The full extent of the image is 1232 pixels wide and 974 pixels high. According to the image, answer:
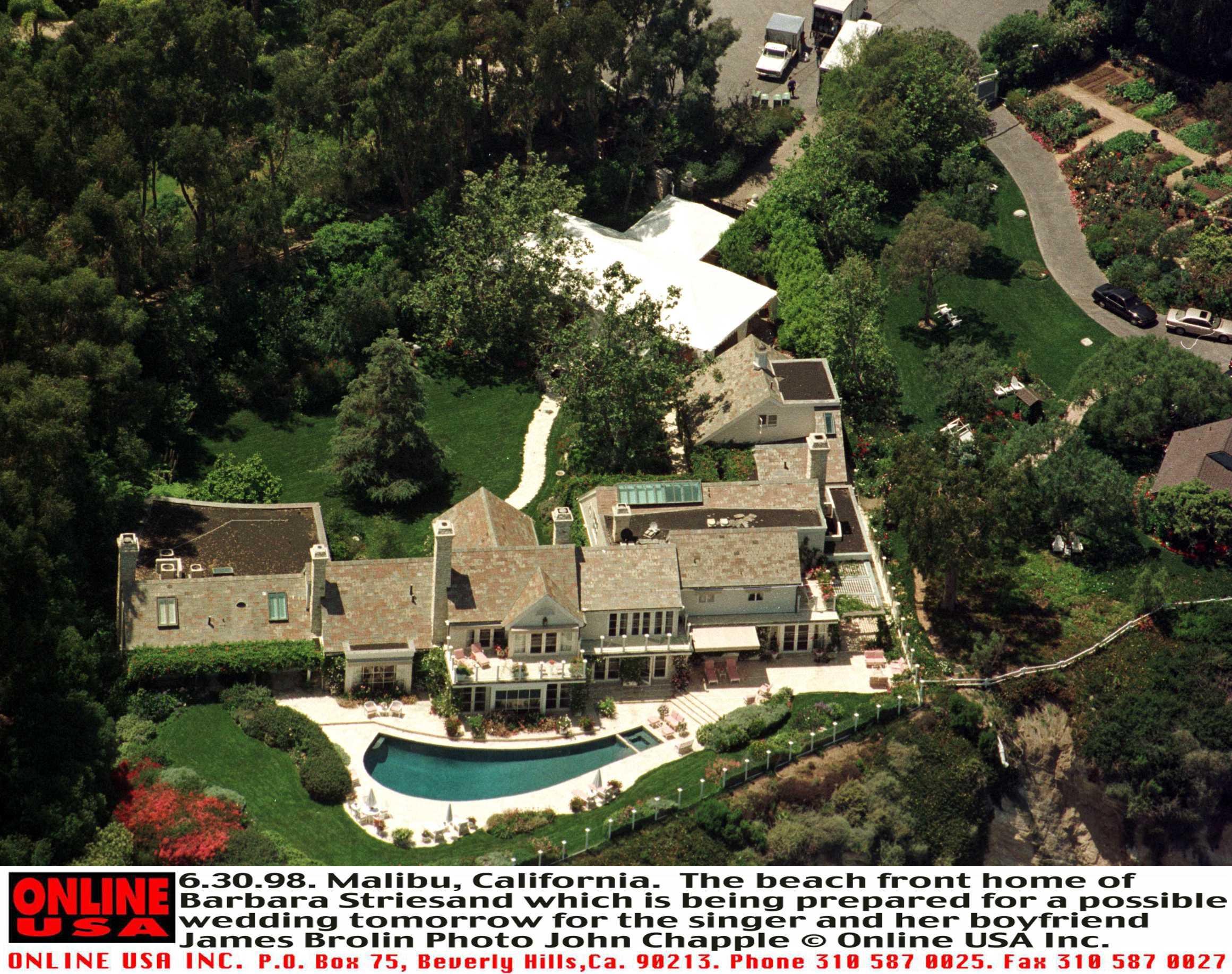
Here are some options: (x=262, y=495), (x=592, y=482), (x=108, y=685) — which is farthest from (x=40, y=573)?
(x=592, y=482)

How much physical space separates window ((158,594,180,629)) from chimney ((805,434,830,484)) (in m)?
30.7

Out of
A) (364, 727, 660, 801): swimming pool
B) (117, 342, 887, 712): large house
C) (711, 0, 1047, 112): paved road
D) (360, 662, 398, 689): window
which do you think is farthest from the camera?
(711, 0, 1047, 112): paved road

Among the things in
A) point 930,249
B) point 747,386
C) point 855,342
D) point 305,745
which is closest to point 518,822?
point 305,745

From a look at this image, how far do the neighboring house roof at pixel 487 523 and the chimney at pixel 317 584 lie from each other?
656 cm

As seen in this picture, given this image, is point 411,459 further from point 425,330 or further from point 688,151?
point 688,151

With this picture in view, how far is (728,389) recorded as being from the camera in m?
110

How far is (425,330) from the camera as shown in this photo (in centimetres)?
11525

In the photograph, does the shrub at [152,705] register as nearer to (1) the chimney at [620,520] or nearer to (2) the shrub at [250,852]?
(2) the shrub at [250,852]

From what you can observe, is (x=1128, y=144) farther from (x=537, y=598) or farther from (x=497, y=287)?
(x=537, y=598)

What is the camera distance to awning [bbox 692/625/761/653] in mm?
97188

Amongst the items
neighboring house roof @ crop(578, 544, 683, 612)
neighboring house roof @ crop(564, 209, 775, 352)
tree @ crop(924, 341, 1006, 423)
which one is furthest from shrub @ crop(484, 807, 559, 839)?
tree @ crop(924, 341, 1006, 423)

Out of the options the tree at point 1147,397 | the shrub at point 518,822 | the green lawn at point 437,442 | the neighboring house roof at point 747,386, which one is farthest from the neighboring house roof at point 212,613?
the tree at point 1147,397

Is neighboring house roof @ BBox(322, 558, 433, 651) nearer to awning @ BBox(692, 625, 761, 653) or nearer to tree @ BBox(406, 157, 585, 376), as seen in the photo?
awning @ BBox(692, 625, 761, 653)

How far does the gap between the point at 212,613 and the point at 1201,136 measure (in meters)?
72.6
